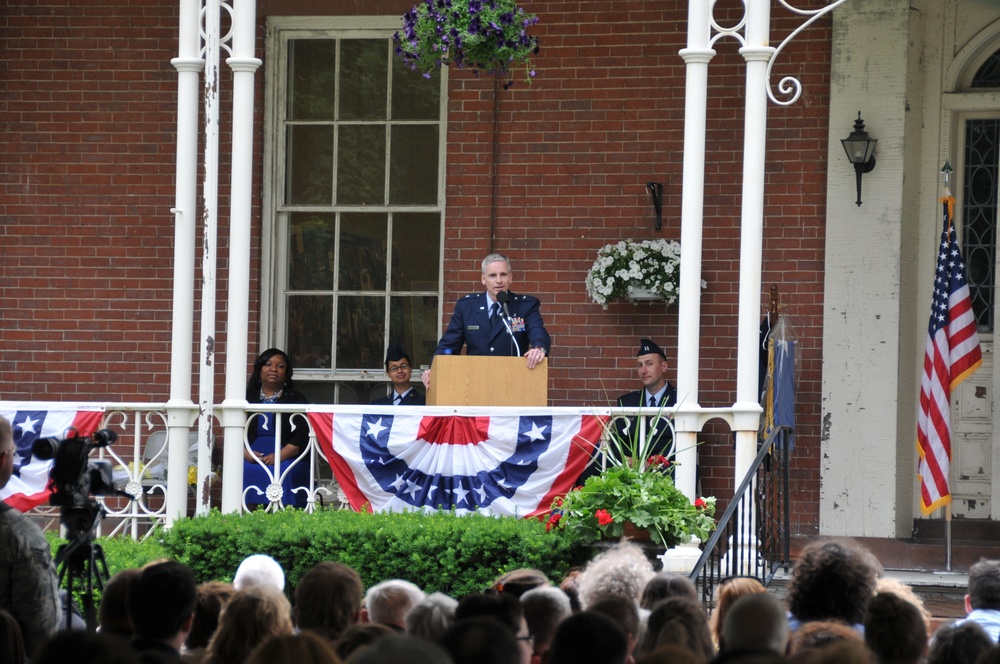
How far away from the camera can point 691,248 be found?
8414mm

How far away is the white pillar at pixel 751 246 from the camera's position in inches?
327

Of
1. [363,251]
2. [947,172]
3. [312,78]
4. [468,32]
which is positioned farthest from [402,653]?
[312,78]

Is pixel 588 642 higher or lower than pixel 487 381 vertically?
lower

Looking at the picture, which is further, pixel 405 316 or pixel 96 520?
pixel 405 316

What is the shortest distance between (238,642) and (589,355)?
20.6ft

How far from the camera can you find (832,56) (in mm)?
9906

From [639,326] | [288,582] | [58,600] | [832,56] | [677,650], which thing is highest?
[832,56]

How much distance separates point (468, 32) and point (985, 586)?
15.6 ft

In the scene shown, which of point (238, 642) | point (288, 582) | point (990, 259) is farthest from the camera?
point (990, 259)

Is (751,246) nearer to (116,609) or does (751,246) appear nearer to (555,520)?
(555,520)

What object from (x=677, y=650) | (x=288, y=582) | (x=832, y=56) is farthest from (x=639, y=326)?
(x=677, y=650)

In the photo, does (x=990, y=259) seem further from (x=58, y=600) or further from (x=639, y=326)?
(x=58, y=600)


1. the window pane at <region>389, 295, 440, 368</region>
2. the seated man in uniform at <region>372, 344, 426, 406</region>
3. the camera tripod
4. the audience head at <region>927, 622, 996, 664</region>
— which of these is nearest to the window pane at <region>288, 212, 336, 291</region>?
the window pane at <region>389, 295, 440, 368</region>

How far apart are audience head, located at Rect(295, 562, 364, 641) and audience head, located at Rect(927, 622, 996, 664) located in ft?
5.93
